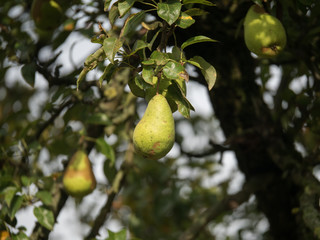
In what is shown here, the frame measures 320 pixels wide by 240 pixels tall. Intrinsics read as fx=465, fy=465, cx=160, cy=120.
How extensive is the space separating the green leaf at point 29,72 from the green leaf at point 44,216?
39cm

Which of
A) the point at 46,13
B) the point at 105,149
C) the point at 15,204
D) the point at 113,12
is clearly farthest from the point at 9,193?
the point at 113,12

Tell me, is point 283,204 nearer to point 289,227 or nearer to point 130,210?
point 289,227

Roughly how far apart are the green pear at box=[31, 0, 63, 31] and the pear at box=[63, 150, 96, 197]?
0.46 m

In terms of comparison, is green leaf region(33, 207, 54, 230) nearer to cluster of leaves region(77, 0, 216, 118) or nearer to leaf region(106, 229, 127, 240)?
leaf region(106, 229, 127, 240)

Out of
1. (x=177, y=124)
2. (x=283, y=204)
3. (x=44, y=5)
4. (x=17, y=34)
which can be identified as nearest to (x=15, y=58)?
(x=44, y=5)

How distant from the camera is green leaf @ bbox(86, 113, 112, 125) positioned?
1.57 meters

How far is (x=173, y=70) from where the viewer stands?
0.84 meters

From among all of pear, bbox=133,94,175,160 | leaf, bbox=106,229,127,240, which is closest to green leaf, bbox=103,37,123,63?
pear, bbox=133,94,175,160

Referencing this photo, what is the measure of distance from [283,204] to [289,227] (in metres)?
0.08

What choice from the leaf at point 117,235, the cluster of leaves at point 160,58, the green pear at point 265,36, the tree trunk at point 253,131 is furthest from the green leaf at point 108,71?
the tree trunk at point 253,131

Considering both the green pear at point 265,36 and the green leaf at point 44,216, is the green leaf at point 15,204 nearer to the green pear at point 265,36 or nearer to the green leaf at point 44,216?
the green leaf at point 44,216

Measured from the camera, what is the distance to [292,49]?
146 cm

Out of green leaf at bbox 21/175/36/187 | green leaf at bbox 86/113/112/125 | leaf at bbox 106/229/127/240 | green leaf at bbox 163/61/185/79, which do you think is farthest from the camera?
green leaf at bbox 86/113/112/125

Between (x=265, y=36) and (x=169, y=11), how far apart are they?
0.26 meters
